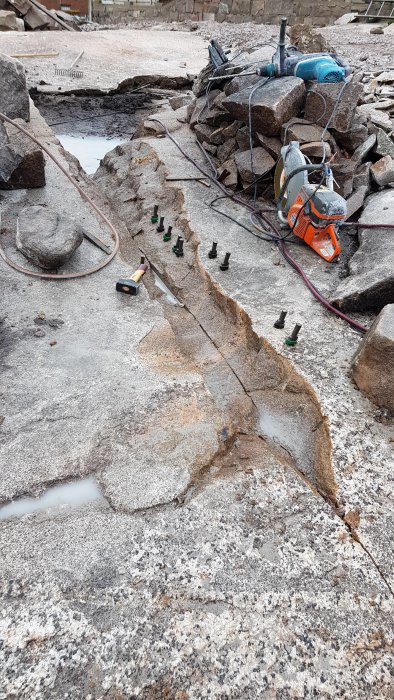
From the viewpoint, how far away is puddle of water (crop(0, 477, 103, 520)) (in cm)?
242

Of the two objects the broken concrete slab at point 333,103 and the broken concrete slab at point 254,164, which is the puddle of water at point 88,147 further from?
the broken concrete slab at point 333,103

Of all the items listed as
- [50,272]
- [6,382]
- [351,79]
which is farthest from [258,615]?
[351,79]

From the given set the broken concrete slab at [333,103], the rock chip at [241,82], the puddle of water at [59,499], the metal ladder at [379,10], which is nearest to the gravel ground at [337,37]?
the metal ladder at [379,10]

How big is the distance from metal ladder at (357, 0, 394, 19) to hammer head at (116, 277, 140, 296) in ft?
64.2

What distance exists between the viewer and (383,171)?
518cm

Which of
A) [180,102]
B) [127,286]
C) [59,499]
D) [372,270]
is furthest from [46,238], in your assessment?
[180,102]

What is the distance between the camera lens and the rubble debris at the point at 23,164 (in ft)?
17.2

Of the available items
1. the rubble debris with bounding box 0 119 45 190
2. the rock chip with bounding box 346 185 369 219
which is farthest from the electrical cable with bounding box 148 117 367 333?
the rubble debris with bounding box 0 119 45 190

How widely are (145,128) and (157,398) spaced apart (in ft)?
21.4

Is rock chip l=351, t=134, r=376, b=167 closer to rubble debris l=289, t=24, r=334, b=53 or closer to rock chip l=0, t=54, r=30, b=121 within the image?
rubble debris l=289, t=24, r=334, b=53

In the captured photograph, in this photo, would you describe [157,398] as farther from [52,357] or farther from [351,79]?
[351,79]

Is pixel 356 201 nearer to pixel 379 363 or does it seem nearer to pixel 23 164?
pixel 379 363

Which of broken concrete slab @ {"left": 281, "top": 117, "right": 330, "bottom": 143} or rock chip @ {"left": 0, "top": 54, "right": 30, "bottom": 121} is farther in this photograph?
rock chip @ {"left": 0, "top": 54, "right": 30, "bottom": 121}

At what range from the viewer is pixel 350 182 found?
213 inches
